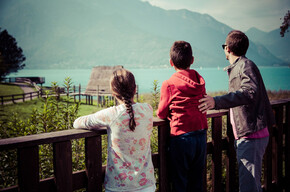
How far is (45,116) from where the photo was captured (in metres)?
3.05

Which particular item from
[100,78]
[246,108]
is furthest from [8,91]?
[246,108]

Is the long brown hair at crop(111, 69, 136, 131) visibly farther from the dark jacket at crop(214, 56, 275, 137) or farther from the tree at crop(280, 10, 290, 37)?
the tree at crop(280, 10, 290, 37)

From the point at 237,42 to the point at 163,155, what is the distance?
3.89 ft

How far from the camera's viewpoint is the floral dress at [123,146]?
1.72 metres

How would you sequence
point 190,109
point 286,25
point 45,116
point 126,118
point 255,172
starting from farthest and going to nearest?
point 286,25, point 45,116, point 255,172, point 190,109, point 126,118

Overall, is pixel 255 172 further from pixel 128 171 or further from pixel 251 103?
pixel 128 171

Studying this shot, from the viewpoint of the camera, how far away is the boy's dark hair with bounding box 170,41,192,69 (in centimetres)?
202

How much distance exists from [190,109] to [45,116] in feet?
6.30

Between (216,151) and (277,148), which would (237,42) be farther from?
(277,148)

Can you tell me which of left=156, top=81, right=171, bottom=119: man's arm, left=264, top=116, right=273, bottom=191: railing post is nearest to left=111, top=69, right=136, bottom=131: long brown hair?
left=156, top=81, right=171, bottom=119: man's arm

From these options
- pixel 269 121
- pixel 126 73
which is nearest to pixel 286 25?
pixel 269 121

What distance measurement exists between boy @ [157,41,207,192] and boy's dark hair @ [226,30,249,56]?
41 centimetres

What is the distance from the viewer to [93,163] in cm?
181

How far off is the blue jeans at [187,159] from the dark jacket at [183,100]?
0.23 feet
